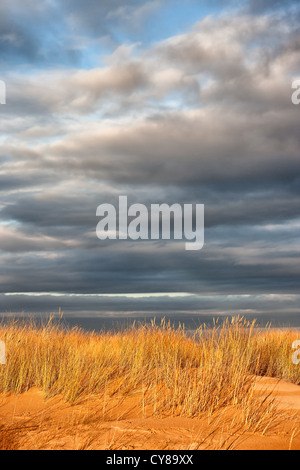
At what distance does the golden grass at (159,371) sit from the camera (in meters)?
6.21

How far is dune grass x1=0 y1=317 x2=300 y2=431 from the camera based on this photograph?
630 cm

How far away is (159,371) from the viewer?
7.27 metres

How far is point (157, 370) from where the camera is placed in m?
7.29

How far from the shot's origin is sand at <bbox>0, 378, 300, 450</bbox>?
5039 millimetres

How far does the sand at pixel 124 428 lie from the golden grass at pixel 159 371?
12cm

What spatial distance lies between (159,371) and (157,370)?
0.13 ft

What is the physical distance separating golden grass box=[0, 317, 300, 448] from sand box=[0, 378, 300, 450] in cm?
12

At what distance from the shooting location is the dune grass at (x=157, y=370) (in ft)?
20.7

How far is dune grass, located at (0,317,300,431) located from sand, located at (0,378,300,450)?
19 cm
